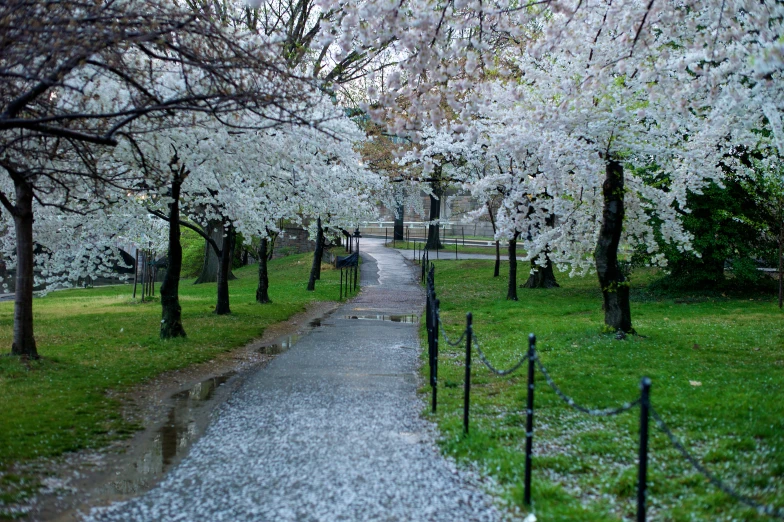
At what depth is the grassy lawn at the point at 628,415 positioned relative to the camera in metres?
4.81

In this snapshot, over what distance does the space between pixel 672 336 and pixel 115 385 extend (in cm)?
→ 924

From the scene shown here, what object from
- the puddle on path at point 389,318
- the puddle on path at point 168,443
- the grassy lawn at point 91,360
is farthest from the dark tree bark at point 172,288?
the puddle on path at point 389,318

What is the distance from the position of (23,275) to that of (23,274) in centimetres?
2

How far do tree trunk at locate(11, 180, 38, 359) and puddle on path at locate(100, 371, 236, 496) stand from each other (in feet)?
9.66

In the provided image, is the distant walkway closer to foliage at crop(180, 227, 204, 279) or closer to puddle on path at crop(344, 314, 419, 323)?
foliage at crop(180, 227, 204, 279)

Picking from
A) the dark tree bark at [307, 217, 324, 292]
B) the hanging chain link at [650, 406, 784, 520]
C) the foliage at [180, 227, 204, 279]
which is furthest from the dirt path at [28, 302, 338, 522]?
the foliage at [180, 227, 204, 279]

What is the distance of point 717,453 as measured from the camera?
17.9 feet

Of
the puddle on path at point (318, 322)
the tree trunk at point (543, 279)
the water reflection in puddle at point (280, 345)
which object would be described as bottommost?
the water reflection in puddle at point (280, 345)

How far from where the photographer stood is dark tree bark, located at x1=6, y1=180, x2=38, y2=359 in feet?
33.5

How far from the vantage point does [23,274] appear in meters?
10.2

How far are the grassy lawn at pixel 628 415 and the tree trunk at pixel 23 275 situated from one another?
622 centimetres

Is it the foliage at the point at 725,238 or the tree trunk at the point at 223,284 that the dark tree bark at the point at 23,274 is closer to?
the tree trunk at the point at 223,284

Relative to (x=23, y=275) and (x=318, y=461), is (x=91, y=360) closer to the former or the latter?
(x=23, y=275)

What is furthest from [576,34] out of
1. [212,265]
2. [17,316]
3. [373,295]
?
[212,265]
